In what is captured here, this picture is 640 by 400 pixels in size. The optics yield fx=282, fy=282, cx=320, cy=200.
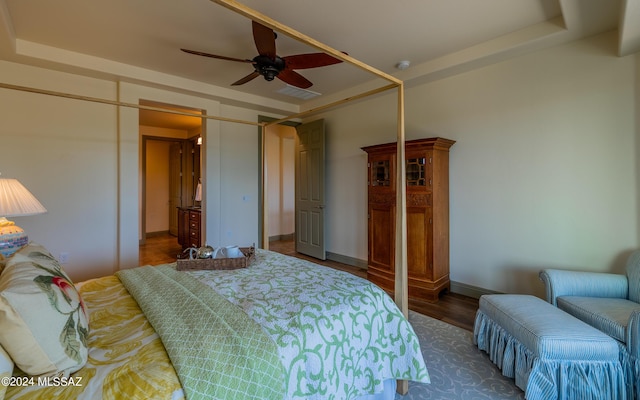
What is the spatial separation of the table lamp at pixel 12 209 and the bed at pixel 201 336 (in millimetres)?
804

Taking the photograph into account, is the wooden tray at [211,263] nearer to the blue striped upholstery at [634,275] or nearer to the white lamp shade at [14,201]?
the white lamp shade at [14,201]

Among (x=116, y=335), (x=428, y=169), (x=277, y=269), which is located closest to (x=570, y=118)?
(x=428, y=169)

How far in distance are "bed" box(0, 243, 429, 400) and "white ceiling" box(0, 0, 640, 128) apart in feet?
6.92

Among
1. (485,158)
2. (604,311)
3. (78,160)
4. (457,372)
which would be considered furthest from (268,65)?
(604,311)

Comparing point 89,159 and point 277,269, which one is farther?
point 89,159

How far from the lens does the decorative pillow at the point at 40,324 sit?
0.83m

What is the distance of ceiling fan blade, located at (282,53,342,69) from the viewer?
91.9 inches

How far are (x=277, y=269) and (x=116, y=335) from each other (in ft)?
3.13

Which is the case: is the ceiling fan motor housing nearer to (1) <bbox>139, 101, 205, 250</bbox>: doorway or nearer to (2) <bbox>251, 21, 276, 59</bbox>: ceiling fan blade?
(2) <bbox>251, 21, 276, 59</bbox>: ceiling fan blade

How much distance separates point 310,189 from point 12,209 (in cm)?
364

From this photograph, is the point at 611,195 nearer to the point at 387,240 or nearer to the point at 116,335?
the point at 387,240

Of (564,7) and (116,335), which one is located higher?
(564,7)

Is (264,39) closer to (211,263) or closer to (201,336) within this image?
(211,263)

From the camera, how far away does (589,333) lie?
162 cm
